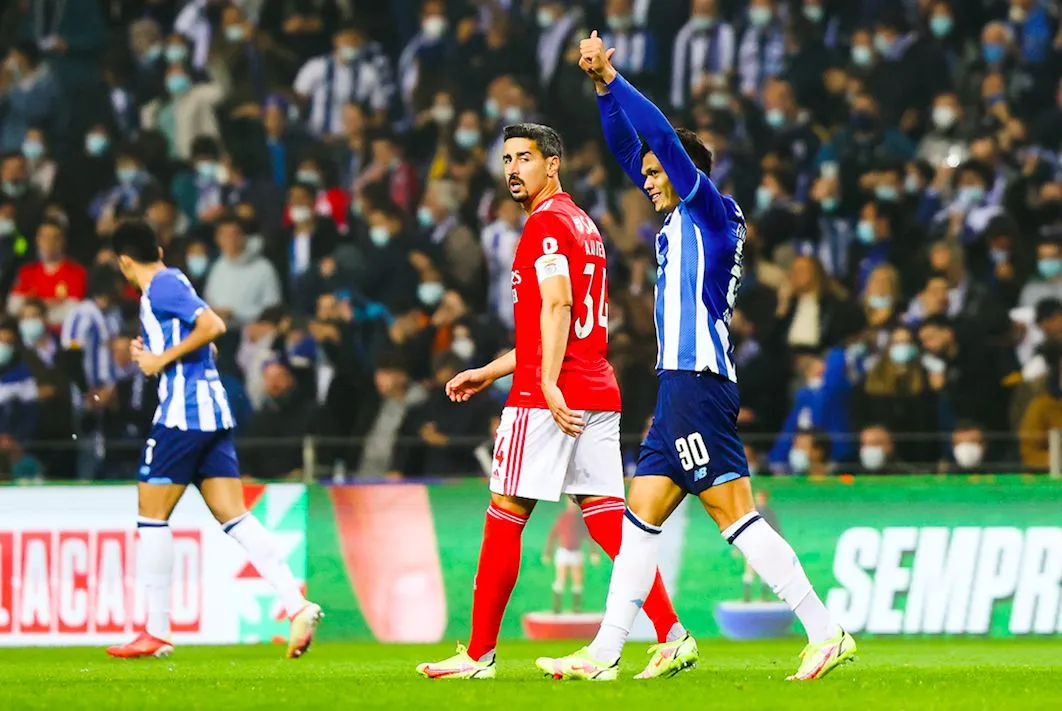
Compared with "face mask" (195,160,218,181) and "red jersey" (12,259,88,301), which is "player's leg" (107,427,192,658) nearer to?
"red jersey" (12,259,88,301)

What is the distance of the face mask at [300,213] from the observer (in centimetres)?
1925

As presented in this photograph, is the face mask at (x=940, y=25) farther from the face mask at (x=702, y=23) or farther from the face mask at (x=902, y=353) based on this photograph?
the face mask at (x=902, y=353)

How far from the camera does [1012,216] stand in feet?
58.9

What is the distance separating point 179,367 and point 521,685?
144 inches

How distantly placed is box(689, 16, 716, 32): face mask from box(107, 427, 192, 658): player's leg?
1082 cm

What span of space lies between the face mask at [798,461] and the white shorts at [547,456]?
6.24m

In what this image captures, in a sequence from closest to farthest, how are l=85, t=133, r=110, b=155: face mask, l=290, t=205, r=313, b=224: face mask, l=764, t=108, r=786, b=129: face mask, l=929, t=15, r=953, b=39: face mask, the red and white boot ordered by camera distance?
1. the red and white boot
2. l=290, t=205, r=313, b=224: face mask
3. l=764, t=108, r=786, b=129: face mask
4. l=929, t=15, r=953, b=39: face mask
5. l=85, t=133, r=110, b=155: face mask

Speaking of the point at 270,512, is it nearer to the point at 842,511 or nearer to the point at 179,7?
the point at 842,511

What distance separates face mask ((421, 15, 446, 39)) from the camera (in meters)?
21.8

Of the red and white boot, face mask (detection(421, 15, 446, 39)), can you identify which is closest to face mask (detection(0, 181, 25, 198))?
face mask (detection(421, 15, 446, 39))

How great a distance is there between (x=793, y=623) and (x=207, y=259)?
24.5ft

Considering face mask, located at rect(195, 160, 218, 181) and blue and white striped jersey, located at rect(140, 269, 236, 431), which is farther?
face mask, located at rect(195, 160, 218, 181)

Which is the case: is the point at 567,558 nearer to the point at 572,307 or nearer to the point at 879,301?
the point at 879,301

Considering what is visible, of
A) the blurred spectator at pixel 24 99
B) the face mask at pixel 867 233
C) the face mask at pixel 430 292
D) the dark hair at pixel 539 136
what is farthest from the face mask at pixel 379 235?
the dark hair at pixel 539 136
